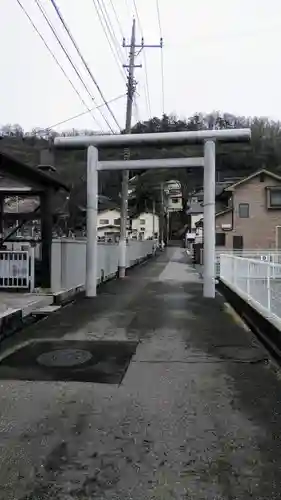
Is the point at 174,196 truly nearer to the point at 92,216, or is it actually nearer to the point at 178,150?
the point at 178,150

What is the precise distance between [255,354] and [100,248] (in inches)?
490

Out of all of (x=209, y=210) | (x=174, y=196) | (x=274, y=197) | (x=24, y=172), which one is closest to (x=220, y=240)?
(x=274, y=197)

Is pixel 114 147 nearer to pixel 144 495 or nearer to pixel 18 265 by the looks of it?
pixel 18 265

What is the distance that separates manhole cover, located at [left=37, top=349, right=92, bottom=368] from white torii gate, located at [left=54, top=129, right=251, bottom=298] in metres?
7.38

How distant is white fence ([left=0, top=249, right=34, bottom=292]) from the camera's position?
12.9 m

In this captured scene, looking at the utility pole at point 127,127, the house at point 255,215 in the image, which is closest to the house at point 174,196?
the house at point 255,215

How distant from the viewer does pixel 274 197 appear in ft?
136

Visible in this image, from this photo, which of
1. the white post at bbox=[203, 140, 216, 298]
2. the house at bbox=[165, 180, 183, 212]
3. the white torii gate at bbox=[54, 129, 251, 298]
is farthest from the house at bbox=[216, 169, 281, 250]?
the house at bbox=[165, 180, 183, 212]

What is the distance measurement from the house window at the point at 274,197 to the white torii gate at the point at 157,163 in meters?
27.9

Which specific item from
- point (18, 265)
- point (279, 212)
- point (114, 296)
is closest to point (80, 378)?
point (18, 265)

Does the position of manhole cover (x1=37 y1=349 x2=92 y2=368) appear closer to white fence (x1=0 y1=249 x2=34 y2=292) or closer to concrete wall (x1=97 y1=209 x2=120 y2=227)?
white fence (x1=0 y1=249 x2=34 y2=292)

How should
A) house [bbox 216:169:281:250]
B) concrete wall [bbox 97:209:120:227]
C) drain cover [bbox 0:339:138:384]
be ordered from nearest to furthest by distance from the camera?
drain cover [bbox 0:339:138:384], house [bbox 216:169:281:250], concrete wall [bbox 97:209:120:227]

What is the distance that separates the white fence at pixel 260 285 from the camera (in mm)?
7691

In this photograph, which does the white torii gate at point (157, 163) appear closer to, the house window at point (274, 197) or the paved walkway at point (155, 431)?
the paved walkway at point (155, 431)
